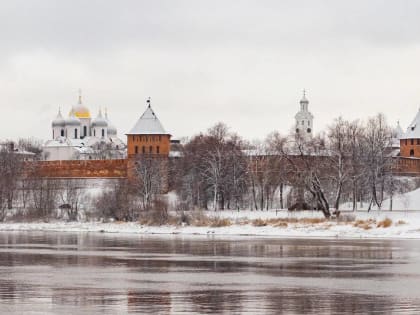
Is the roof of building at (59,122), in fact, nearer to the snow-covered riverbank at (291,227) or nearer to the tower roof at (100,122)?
the tower roof at (100,122)

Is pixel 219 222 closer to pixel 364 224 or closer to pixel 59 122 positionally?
pixel 364 224

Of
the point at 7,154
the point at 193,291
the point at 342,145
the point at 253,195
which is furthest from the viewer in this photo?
the point at 7,154

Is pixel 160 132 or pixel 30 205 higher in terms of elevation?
pixel 160 132

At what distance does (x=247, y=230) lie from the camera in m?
48.6

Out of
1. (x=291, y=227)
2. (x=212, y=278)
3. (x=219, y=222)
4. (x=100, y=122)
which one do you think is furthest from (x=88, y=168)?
(x=212, y=278)

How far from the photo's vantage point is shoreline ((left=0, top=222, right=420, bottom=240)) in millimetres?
44125

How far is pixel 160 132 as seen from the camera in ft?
321

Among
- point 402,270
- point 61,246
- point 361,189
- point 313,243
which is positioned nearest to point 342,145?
point 361,189

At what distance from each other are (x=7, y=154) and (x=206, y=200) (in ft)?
79.9

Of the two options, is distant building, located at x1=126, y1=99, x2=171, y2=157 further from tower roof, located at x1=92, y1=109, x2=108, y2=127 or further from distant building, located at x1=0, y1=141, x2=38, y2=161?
tower roof, located at x1=92, y1=109, x2=108, y2=127

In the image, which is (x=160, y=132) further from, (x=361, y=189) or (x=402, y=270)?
(x=402, y=270)

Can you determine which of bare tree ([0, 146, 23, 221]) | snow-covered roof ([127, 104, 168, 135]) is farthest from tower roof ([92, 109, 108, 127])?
bare tree ([0, 146, 23, 221])

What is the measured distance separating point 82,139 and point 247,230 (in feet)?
340

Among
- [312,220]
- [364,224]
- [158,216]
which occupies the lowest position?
[364,224]
